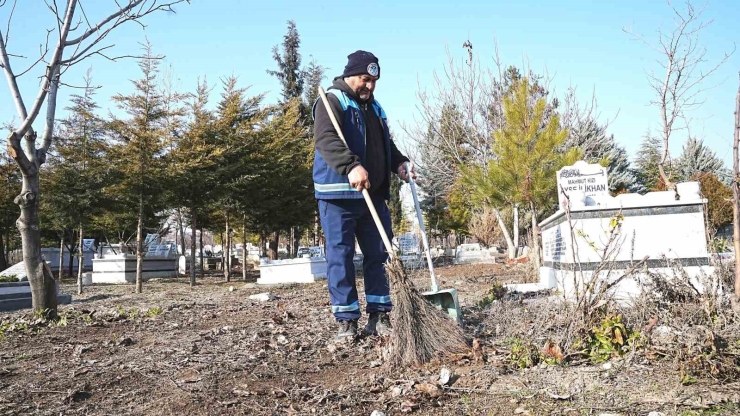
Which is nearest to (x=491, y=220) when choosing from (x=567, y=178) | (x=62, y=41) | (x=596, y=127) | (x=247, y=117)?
(x=596, y=127)

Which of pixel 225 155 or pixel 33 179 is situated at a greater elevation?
pixel 225 155

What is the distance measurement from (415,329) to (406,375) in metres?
0.28

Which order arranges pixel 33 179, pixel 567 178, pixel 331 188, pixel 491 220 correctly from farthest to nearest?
pixel 491 220, pixel 567 178, pixel 33 179, pixel 331 188

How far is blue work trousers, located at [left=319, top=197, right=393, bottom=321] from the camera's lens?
3.70m

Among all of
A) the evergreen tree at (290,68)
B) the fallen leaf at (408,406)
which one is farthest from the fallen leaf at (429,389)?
the evergreen tree at (290,68)

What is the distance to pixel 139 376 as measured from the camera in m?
2.99

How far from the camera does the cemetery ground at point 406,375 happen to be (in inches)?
91.5

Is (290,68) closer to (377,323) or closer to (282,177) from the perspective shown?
(282,177)

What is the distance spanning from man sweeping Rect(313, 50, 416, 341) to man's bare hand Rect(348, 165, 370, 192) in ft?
0.03

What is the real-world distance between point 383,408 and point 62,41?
5449mm

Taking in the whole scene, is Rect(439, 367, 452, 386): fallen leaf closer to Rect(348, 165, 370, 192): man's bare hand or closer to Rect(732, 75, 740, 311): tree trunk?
Rect(348, 165, 370, 192): man's bare hand

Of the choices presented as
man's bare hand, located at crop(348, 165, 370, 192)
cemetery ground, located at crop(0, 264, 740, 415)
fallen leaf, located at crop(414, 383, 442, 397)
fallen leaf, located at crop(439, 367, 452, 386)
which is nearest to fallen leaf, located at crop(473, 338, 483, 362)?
cemetery ground, located at crop(0, 264, 740, 415)

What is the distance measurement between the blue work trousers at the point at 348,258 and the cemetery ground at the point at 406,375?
0.28m

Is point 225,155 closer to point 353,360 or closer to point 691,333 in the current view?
point 353,360
